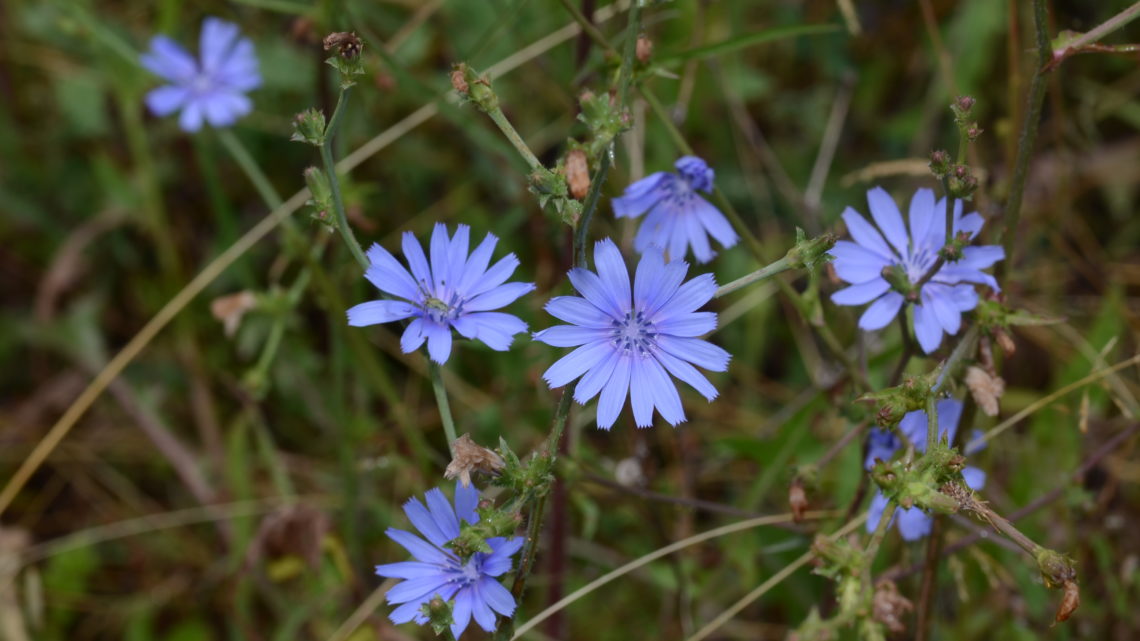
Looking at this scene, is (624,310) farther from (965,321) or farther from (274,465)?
(274,465)

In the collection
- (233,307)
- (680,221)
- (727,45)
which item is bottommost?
(680,221)

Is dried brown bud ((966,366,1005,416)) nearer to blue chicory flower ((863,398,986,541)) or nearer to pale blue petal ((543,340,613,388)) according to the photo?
blue chicory flower ((863,398,986,541))

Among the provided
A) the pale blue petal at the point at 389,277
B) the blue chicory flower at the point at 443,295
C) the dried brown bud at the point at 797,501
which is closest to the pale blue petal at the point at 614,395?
the blue chicory flower at the point at 443,295

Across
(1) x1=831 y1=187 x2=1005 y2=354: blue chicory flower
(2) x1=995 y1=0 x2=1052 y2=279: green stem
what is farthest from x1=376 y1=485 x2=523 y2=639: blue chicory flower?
(2) x1=995 y1=0 x2=1052 y2=279: green stem

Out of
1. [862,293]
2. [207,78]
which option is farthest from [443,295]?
[207,78]

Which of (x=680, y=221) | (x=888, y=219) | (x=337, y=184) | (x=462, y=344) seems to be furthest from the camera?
(x=462, y=344)

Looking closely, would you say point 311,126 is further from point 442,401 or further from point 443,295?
point 442,401
